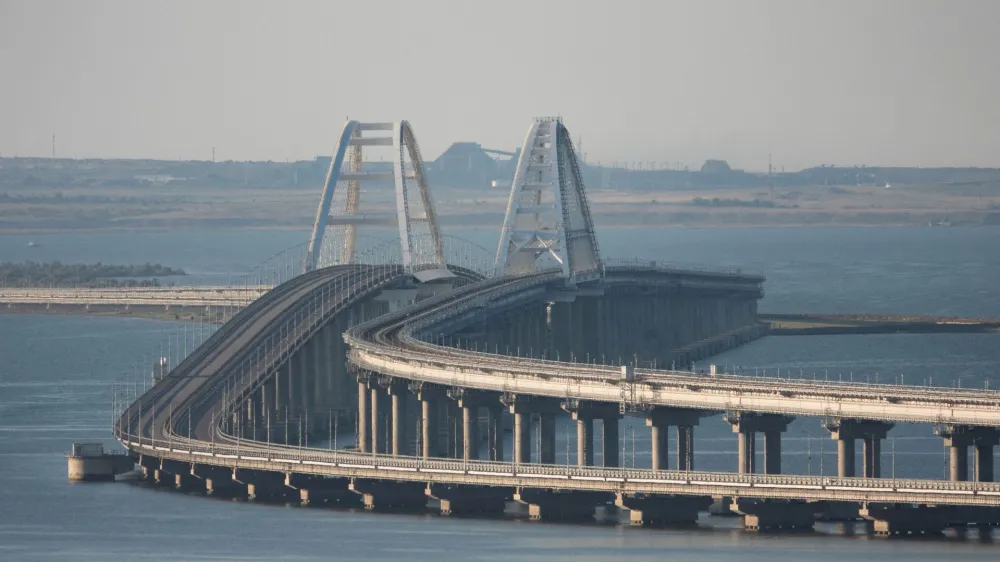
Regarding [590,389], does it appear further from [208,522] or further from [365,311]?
[365,311]

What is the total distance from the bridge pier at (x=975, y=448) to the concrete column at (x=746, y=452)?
33.5ft

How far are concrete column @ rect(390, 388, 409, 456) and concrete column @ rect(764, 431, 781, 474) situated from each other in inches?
953

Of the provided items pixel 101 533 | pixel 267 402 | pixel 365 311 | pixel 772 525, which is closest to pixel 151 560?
pixel 101 533

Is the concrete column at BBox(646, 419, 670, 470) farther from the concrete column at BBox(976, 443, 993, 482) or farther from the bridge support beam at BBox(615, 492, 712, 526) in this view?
the concrete column at BBox(976, 443, 993, 482)

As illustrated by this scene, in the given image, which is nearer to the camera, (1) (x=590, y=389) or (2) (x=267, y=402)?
(1) (x=590, y=389)

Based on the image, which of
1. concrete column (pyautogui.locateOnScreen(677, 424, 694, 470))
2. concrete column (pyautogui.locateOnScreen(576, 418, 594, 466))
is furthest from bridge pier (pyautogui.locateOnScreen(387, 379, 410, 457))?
concrete column (pyautogui.locateOnScreen(677, 424, 694, 470))

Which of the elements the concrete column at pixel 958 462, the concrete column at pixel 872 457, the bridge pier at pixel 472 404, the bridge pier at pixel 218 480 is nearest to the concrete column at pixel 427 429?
the bridge pier at pixel 472 404

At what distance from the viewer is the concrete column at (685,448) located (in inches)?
5084

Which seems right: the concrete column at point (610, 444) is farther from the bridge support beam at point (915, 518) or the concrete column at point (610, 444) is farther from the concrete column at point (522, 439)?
the bridge support beam at point (915, 518)

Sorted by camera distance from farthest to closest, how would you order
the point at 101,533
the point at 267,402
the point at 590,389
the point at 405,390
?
the point at 267,402 < the point at 405,390 < the point at 590,389 < the point at 101,533

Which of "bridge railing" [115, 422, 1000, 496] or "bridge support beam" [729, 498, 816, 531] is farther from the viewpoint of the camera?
"bridge support beam" [729, 498, 816, 531]

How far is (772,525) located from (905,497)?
21.2ft

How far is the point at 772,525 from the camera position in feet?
391

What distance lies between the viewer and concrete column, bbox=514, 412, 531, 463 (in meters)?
135
